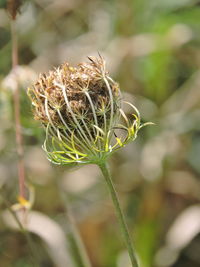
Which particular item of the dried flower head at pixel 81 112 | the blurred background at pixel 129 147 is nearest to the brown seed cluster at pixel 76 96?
the dried flower head at pixel 81 112

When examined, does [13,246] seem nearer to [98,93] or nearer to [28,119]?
[28,119]

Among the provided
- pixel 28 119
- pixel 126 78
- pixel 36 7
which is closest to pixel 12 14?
pixel 28 119

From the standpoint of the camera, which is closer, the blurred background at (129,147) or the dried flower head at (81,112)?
the dried flower head at (81,112)

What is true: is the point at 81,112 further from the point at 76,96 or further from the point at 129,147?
the point at 129,147

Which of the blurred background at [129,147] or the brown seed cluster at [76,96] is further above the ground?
the blurred background at [129,147]

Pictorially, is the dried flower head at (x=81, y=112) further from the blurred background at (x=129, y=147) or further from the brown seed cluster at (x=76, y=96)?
the blurred background at (x=129, y=147)

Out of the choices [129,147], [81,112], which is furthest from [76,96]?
[129,147]
